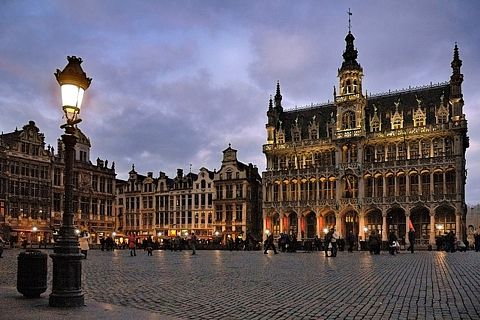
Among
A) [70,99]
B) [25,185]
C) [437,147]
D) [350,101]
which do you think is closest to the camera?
[70,99]

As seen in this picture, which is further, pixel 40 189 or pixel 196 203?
pixel 196 203

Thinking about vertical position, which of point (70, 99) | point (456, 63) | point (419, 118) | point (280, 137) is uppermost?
point (456, 63)

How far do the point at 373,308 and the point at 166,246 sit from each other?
190 ft

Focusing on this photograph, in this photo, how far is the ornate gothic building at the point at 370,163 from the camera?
66562mm

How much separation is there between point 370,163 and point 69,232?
65.0 meters

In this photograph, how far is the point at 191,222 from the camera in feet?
290

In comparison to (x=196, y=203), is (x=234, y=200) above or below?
above

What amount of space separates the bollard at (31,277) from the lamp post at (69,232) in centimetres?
93

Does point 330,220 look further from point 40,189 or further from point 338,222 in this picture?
point 40,189

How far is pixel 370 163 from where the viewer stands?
72.2 metres

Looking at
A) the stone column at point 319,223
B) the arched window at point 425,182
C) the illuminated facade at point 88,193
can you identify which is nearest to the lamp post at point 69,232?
the arched window at point 425,182

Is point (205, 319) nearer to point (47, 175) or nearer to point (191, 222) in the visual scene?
point (47, 175)

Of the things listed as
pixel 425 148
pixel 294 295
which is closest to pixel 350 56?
pixel 425 148

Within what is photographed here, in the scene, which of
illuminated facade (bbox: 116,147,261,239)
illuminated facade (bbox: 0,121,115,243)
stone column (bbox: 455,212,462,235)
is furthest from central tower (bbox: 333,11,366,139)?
illuminated facade (bbox: 0,121,115,243)
